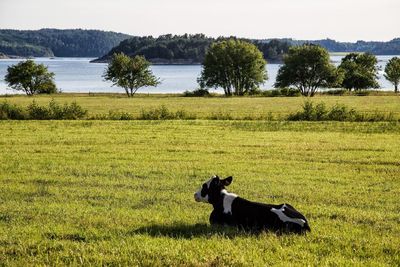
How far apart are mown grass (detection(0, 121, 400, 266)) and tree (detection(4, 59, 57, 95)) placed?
323 feet

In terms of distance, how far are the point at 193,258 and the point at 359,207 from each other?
6.11m

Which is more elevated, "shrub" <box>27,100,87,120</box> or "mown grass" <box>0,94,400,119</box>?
"shrub" <box>27,100,87,120</box>

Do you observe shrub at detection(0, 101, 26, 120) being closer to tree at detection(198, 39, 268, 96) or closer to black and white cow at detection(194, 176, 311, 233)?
black and white cow at detection(194, 176, 311, 233)

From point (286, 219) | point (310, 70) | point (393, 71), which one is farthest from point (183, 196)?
point (393, 71)

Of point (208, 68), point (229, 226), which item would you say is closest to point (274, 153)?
point (229, 226)

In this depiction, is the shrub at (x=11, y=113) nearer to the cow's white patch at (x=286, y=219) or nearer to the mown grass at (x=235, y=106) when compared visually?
the mown grass at (x=235, y=106)

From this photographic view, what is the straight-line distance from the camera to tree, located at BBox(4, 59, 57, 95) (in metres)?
124

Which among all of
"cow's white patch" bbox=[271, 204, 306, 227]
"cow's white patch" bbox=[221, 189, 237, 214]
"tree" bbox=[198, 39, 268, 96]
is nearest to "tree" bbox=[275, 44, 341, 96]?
"tree" bbox=[198, 39, 268, 96]

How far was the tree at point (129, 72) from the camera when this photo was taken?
120 meters

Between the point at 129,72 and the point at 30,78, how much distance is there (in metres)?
24.7

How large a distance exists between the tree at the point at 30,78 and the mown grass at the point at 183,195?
98.6 metres

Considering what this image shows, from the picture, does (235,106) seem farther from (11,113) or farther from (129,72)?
(129,72)

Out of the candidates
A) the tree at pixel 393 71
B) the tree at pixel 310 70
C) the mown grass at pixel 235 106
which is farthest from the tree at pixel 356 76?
the mown grass at pixel 235 106

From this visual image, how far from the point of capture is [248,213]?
10156 mm
